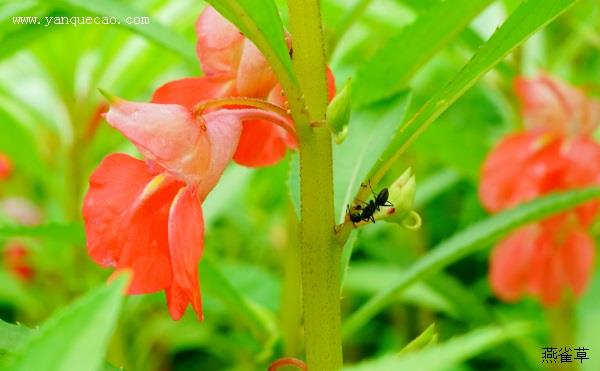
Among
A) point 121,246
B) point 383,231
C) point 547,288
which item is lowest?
point 121,246

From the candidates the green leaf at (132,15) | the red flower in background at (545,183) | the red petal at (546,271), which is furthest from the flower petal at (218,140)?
the red petal at (546,271)

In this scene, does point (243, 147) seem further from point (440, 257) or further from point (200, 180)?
point (440, 257)

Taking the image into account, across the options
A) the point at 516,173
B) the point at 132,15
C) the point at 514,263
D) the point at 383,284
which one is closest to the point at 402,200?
the point at 132,15

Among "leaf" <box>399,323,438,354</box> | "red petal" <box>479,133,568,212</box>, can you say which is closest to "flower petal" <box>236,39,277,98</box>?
"leaf" <box>399,323,438,354</box>

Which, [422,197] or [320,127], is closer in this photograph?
[320,127]

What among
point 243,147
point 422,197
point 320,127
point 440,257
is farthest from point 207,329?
point 320,127

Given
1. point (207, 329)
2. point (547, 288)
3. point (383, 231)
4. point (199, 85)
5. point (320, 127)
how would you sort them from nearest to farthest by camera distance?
point (320, 127) < point (199, 85) < point (547, 288) < point (207, 329) < point (383, 231)

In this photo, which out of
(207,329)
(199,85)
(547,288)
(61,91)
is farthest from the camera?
(207,329)
